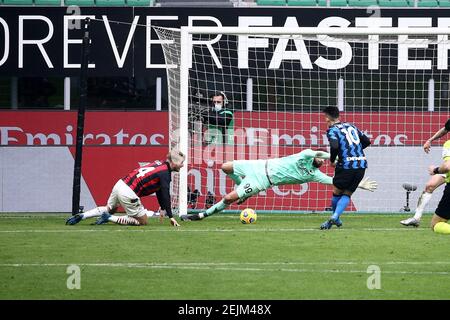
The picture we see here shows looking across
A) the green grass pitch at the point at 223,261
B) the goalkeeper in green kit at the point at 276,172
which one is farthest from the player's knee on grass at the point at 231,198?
the green grass pitch at the point at 223,261

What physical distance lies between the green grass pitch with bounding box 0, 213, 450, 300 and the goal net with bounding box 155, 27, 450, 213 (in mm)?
5414

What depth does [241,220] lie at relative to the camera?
63.5ft

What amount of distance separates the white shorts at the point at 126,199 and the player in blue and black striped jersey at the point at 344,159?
122 inches

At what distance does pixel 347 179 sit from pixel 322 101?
7.12 meters

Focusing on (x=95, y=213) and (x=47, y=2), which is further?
(x=47, y=2)

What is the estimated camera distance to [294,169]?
1995 cm

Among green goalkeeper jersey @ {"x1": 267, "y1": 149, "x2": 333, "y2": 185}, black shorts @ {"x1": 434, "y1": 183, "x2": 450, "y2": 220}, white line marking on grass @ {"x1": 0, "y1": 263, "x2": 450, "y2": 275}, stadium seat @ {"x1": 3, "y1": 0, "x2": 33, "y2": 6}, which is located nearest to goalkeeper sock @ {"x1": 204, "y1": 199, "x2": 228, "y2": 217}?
green goalkeeper jersey @ {"x1": 267, "y1": 149, "x2": 333, "y2": 185}

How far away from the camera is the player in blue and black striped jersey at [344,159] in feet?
58.4

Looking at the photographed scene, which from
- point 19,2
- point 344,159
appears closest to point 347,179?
point 344,159

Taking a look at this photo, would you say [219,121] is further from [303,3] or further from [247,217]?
[247,217]

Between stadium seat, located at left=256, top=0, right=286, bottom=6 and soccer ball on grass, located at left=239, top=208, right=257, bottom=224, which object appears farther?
stadium seat, located at left=256, top=0, right=286, bottom=6

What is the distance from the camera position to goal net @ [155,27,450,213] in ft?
79.8

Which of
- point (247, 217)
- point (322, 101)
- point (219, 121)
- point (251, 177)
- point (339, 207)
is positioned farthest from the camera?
point (322, 101)

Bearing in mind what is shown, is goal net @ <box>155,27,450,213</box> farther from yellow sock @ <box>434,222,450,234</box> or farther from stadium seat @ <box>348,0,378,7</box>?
yellow sock @ <box>434,222,450,234</box>
